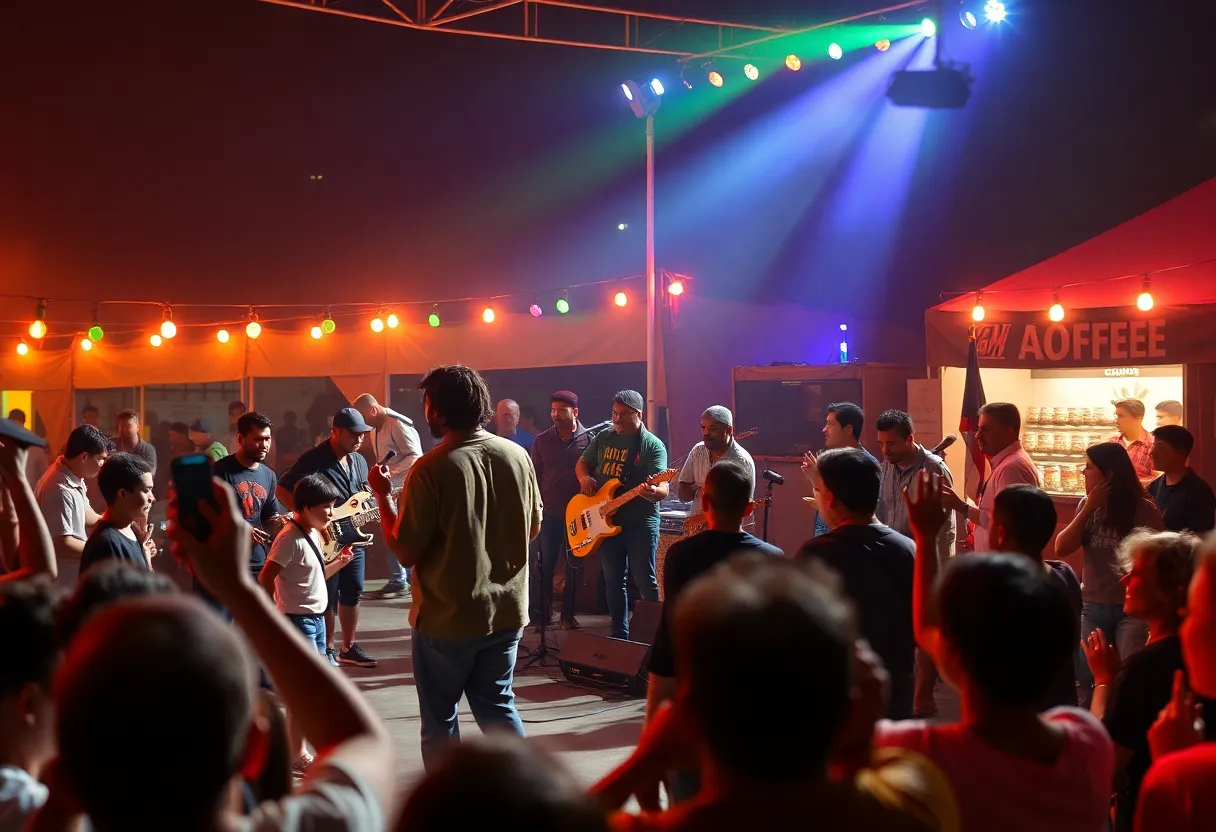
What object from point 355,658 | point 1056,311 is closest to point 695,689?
point 355,658

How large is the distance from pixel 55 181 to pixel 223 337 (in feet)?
13.2

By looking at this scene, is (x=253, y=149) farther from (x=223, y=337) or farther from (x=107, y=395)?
(x=107, y=395)

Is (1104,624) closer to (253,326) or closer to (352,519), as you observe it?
(352,519)

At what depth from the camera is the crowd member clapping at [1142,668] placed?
246 centimetres

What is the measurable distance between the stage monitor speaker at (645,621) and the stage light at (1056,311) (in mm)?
4433

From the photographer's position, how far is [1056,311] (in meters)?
8.91

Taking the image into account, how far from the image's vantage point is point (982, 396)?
30.0 ft

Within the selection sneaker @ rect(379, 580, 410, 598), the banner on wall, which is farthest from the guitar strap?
the banner on wall

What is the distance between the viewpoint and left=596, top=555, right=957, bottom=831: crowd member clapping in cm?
116

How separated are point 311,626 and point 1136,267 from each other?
7104 mm

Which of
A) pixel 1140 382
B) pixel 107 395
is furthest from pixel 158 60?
pixel 1140 382

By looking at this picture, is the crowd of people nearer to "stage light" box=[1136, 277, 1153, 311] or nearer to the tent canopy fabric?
"stage light" box=[1136, 277, 1153, 311]

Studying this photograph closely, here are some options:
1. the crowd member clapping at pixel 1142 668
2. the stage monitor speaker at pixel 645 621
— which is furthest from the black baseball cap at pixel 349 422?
the crowd member clapping at pixel 1142 668

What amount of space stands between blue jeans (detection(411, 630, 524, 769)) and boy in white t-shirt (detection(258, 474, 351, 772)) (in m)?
1.41
